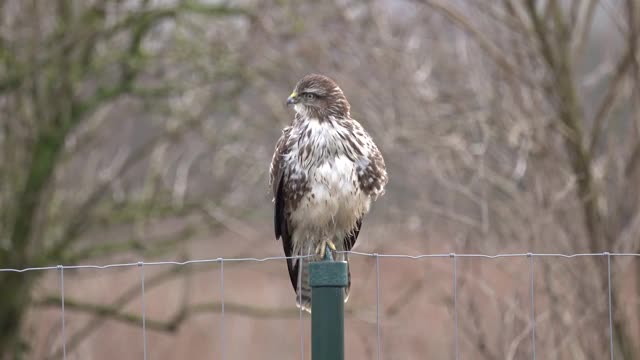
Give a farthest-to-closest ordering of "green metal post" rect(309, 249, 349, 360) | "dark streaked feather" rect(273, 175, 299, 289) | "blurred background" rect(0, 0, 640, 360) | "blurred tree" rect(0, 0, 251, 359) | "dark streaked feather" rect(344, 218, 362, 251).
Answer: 1. "blurred tree" rect(0, 0, 251, 359)
2. "blurred background" rect(0, 0, 640, 360)
3. "dark streaked feather" rect(344, 218, 362, 251)
4. "dark streaked feather" rect(273, 175, 299, 289)
5. "green metal post" rect(309, 249, 349, 360)

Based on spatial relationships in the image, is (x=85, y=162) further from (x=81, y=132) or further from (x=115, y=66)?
(x=115, y=66)

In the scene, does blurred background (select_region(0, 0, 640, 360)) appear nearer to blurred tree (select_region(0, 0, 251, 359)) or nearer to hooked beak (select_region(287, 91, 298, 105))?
blurred tree (select_region(0, 0, 251, 359))

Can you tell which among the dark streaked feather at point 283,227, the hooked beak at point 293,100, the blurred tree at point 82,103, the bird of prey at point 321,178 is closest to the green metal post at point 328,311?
the bird of prey at point 321,178

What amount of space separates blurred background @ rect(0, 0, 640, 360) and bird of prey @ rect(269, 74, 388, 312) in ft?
4.73

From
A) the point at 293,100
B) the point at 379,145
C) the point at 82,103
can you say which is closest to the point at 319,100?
the point at 293,100

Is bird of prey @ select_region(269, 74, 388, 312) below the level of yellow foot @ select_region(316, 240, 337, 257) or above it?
above

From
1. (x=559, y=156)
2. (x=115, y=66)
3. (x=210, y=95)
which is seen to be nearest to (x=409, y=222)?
(x=559, y=156)

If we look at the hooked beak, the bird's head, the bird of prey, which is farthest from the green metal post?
the hooked beak

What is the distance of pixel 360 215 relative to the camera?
5012mm

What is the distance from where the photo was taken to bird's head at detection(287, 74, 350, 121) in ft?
16.7

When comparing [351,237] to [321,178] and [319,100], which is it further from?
[319,100]

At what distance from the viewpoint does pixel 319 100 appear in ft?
16.8

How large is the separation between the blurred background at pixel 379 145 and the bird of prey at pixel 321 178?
1.44 metres

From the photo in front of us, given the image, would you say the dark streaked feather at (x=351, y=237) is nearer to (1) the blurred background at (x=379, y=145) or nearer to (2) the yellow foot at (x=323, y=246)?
(2) the yellow foot at (x=323, y=246)
